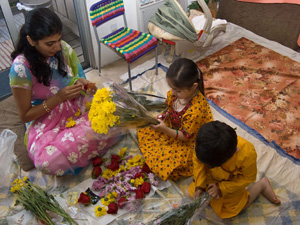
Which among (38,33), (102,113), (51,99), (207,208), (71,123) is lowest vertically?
(207,208)

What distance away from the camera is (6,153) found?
201 centimetres

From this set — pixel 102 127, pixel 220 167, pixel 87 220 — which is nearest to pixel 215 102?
pixel 220 167

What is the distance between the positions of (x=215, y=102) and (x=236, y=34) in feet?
4.23

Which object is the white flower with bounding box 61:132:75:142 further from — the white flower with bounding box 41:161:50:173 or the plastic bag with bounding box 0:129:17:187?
the plastic bag with bounding box 0:129:17:187

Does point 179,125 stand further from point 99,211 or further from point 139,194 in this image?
point 99,211

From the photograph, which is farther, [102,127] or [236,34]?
[236,34]

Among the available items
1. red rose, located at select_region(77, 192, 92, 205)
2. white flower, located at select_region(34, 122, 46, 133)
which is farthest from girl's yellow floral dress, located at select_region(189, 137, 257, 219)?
white flower, located at select_region(34, 122, 46, 133)

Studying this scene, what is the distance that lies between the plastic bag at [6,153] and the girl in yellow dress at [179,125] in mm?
951

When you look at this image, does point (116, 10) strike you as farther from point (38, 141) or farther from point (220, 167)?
point (220, 167)

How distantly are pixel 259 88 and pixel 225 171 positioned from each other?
1462 millimetres

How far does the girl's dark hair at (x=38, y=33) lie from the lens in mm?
1654

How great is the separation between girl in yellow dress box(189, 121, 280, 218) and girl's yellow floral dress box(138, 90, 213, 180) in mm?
182

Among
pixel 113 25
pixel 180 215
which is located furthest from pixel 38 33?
pixel 113 25

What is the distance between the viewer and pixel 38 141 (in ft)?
6.37
